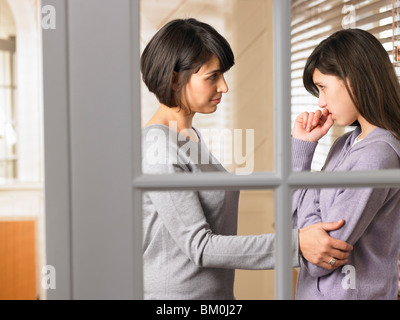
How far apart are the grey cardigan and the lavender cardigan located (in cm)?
14

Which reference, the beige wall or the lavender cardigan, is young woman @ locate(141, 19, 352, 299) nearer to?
the lavender cardigan

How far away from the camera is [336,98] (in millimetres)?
1007

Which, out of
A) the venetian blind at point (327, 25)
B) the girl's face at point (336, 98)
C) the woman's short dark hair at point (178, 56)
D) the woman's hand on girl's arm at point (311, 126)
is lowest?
the woman's hand on girl's arm at point (311, 126)

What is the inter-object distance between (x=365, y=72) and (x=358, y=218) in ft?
0.98

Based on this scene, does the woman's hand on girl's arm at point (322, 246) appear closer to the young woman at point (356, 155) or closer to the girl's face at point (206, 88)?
the young woman at point (356, 155)

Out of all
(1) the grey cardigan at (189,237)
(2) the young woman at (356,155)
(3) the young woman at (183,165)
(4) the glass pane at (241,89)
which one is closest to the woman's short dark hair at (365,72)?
(2) the young woman at (356,155)

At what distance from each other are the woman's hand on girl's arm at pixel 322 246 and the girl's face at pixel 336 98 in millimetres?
235

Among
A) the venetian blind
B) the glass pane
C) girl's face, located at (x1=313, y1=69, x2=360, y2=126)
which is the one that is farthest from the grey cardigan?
the glass pane

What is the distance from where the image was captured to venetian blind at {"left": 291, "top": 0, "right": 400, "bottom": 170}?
1.22 m

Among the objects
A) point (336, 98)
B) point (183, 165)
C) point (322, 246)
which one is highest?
point (336, 98)

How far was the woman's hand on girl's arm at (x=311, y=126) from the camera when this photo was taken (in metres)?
1.01

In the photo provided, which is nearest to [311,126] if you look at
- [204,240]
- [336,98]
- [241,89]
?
[336,98]

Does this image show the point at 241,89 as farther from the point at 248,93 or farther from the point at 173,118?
the point at 173,118
